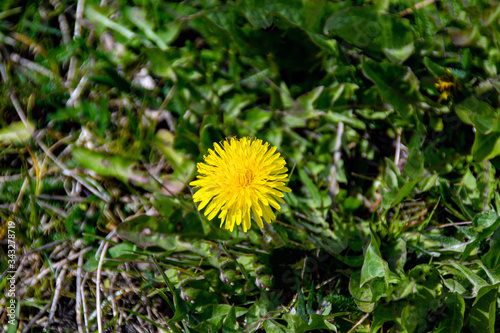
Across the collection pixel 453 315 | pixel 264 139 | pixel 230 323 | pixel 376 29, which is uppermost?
pixel 376 29

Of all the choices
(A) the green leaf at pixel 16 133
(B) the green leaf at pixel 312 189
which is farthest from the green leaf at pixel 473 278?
(A) the green leaf at pixel 16 133

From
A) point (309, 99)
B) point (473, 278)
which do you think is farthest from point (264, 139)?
point (473, 278)

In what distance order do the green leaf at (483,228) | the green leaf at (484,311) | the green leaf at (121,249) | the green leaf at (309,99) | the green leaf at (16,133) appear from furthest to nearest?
1. the green leaf at (16,133)
2. the green leaf at (121,249)
3. the green leaf at (309,99)
4. the green leaf at (483,228)
5. the green leaf at (484,311)

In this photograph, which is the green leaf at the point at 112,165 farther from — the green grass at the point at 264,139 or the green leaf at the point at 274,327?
the green leaf at the point at 274,327

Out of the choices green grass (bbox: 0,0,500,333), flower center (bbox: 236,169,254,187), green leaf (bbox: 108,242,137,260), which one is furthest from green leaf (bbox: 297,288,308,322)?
green leaf (bbox: 108,242,137,260)

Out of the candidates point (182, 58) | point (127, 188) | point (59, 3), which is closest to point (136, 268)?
point (127, 188)

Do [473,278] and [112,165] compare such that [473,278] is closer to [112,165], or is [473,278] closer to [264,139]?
[264,139]

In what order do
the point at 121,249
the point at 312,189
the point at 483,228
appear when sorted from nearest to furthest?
the point at 483,228
the point at 312,189
the point at 121,249

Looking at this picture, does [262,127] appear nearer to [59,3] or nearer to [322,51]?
[322,51]
